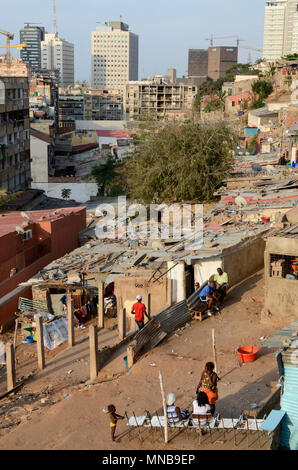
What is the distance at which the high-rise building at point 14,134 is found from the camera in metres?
35.6

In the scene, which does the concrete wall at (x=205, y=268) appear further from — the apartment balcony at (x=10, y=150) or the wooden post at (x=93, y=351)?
the apartment balcony at (x=10, y=150)

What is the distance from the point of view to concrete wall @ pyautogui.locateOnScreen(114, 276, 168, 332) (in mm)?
12627

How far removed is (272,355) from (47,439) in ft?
13.4

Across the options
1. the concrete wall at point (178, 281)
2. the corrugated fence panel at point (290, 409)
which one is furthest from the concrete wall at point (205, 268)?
the corrugated fence panel at point (290, 409)

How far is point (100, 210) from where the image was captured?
968 inches

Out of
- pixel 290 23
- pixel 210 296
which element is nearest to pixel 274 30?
pixel 290 23

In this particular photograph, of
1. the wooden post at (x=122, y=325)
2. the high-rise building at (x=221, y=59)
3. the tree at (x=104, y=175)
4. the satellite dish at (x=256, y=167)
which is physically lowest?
the tree at (x=104, y=175)

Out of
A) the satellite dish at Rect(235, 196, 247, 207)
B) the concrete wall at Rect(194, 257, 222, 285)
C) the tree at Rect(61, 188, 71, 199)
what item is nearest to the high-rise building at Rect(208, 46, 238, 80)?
the tree at Rect(61, 188, 71, 199)

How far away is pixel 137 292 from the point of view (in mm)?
12781

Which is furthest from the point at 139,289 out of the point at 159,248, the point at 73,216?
the point at 73,216

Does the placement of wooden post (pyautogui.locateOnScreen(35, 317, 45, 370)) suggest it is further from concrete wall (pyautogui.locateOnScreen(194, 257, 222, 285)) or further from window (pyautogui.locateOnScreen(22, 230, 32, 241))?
window (pyautogui.locateOnScreen(22, 230, 32, 241))

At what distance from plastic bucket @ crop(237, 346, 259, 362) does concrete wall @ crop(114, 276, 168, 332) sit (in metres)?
2.83

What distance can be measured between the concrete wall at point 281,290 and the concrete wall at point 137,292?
244cm

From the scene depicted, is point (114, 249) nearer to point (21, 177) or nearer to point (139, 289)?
point (139, 289)
